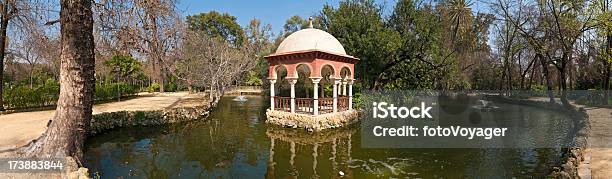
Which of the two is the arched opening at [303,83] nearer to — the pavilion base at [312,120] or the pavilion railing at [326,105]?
the pavilion railing at [326,105]

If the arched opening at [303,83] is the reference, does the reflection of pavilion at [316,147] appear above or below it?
below

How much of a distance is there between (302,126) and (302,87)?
12.5m

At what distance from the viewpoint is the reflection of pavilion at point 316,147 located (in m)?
9.56

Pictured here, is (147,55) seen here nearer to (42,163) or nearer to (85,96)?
(85,96)

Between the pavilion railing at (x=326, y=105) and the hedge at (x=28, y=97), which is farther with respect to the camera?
the hedge at (x=28, y=97)

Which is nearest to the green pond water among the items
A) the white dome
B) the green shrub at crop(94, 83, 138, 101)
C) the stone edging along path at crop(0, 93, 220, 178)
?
the stone edging along path at crop(0, 93, 220, 178)

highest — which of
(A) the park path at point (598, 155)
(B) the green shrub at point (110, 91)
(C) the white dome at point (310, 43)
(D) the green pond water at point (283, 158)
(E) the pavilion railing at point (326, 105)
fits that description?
(C) the white dome at point (310, 43)

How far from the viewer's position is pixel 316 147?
40.7 ft

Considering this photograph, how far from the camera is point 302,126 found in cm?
1647

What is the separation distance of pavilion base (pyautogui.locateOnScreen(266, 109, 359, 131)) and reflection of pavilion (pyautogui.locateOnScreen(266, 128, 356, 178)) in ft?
2.07

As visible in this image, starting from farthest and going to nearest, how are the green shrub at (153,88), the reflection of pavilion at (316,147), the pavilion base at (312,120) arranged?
the green shrub at (153,88)
the pavilion base at (312,120)
the reflection of pavilion at (316,147)

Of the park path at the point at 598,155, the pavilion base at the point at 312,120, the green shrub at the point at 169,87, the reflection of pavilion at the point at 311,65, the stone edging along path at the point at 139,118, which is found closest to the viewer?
the park path at the point at 598,155

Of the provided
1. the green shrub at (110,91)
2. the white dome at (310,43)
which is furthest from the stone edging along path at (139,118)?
the green shrub at (110,91)

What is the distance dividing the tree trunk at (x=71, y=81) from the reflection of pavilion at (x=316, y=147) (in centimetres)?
491
